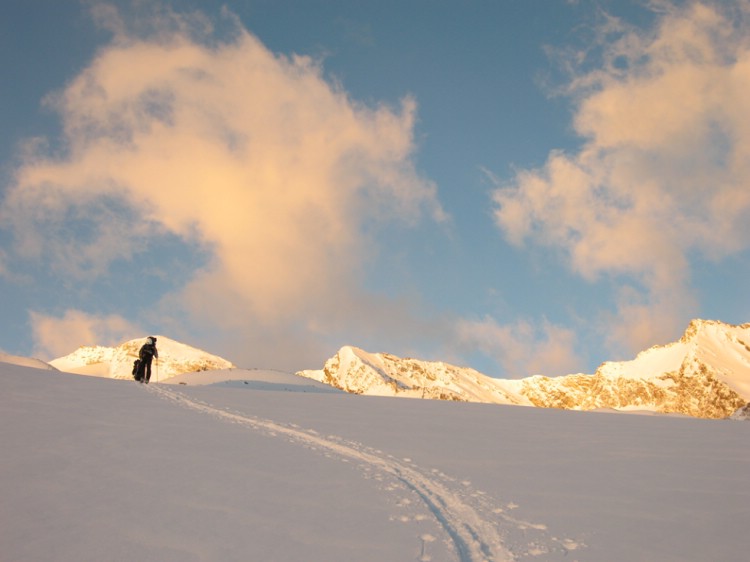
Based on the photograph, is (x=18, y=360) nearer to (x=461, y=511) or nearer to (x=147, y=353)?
(x=147, y=353)

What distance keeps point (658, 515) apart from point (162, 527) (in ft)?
25.5

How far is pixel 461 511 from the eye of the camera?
31.2 ft

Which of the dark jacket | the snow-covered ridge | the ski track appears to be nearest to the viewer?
the ski track

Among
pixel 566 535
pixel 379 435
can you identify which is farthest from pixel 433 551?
pixel 379 435

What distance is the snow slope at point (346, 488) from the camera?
26.3ft

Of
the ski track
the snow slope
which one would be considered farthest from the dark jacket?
the ski track

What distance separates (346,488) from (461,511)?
2.21 m

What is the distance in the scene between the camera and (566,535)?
8602 millimetres

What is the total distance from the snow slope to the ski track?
0.11 ft

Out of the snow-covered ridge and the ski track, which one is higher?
the snow-covered ridge

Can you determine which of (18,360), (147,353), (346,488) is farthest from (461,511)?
(18,360)

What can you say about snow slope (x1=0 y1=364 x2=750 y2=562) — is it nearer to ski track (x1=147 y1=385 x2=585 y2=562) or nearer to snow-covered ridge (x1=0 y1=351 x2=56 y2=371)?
ski track (x1=147 y1=385 x2=585 y2=562)

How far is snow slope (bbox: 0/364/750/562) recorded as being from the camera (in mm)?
8023

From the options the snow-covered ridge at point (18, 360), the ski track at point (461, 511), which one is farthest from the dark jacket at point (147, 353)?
the snow-covered ridge at point (18, 360)
